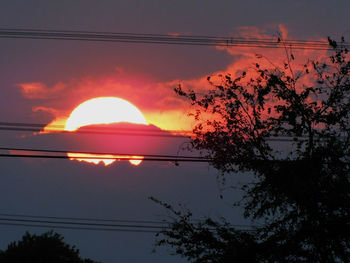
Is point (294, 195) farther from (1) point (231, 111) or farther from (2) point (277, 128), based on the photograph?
(1) point (231, 111)

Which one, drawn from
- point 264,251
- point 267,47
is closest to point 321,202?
point 264,251

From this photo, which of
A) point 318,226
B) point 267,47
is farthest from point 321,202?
point 267,47

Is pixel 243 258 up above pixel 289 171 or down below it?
below

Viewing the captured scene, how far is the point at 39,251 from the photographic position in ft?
142

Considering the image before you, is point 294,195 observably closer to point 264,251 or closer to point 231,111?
point 264,251

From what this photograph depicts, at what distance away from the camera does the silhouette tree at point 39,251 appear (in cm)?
4244

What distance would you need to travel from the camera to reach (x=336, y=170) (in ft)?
53.5

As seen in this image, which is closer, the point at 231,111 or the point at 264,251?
the point at 264,251

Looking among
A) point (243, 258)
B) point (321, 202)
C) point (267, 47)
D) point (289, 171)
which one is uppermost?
point (267, 47)

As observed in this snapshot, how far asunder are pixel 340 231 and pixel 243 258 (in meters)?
3.42

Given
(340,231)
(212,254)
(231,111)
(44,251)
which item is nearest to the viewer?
(340,231)

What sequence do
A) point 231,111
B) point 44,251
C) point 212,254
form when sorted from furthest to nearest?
point 44,251, point 231,111, point 212,254

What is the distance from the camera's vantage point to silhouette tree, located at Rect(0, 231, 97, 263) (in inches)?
1671

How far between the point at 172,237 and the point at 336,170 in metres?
6.49
